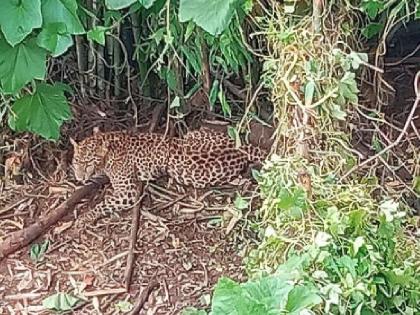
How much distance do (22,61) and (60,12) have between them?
205mm

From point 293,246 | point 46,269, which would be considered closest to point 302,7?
point 293,246

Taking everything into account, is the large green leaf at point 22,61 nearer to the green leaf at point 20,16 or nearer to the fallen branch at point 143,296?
the green leaf at point 20,16

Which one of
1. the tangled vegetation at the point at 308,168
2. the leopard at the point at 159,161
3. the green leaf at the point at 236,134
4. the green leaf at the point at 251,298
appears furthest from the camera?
the leopard at the point at 159,161

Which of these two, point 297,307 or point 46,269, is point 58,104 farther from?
point 297,307

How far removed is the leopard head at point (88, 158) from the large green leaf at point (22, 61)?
0.94 metres

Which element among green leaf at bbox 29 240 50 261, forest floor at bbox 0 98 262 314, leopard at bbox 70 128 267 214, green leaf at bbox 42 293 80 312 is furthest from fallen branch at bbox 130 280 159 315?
leopard at bbox 70 128 267 214

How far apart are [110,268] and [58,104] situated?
1.73ft

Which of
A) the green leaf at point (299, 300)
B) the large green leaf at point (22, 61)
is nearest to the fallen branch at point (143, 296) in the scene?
the large green leaf at point (22, 61)

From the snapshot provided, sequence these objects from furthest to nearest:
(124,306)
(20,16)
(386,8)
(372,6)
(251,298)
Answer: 1. (124,306)
2. (386,8)
3. (372,6)
4. (20,16)
5. (251,298)

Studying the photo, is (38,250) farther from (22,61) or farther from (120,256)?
(22,61)

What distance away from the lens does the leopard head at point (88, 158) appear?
3.19 m

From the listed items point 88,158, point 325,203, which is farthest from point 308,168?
point 88,158

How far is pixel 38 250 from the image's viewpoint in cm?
291

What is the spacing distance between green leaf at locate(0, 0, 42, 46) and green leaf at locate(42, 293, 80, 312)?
0.90 metres
